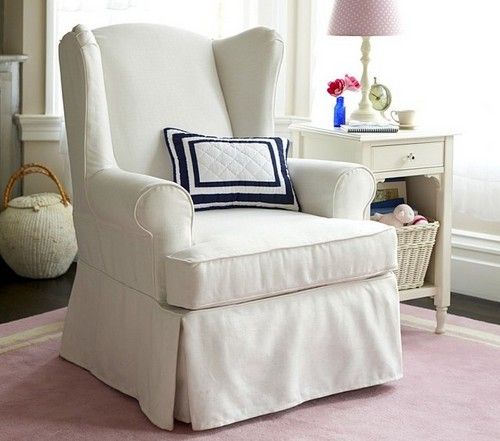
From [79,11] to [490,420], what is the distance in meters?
2.54

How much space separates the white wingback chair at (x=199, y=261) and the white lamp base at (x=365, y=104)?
297 mm

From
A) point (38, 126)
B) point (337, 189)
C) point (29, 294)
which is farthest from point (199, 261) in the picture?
point (38, 126)

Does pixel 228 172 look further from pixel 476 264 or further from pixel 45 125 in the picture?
pixel 45 125

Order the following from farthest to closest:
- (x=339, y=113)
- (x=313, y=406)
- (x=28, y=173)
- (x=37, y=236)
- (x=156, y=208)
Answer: (x=28, y=173), (x=37, y=236), (x=339, y=113), (x=313, y=406), (x=156, y=208)

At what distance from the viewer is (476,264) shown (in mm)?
3984

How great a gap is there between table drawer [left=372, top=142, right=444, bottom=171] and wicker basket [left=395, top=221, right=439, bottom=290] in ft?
0.67

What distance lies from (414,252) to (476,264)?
0.59m

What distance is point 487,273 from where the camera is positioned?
13.0 feet

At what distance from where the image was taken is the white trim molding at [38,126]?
440 centimetres

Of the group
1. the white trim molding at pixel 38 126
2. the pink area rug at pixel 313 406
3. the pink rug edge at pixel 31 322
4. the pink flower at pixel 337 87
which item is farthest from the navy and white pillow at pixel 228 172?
the white trim molding at pixel 38 126

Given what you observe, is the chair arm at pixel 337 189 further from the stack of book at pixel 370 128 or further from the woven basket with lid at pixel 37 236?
the woven basket with lid at pixel 37 236

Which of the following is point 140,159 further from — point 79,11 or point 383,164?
Result: point 79,11

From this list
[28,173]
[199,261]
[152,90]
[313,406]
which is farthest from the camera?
[28,173]

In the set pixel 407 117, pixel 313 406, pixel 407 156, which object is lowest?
pixel 313 406
